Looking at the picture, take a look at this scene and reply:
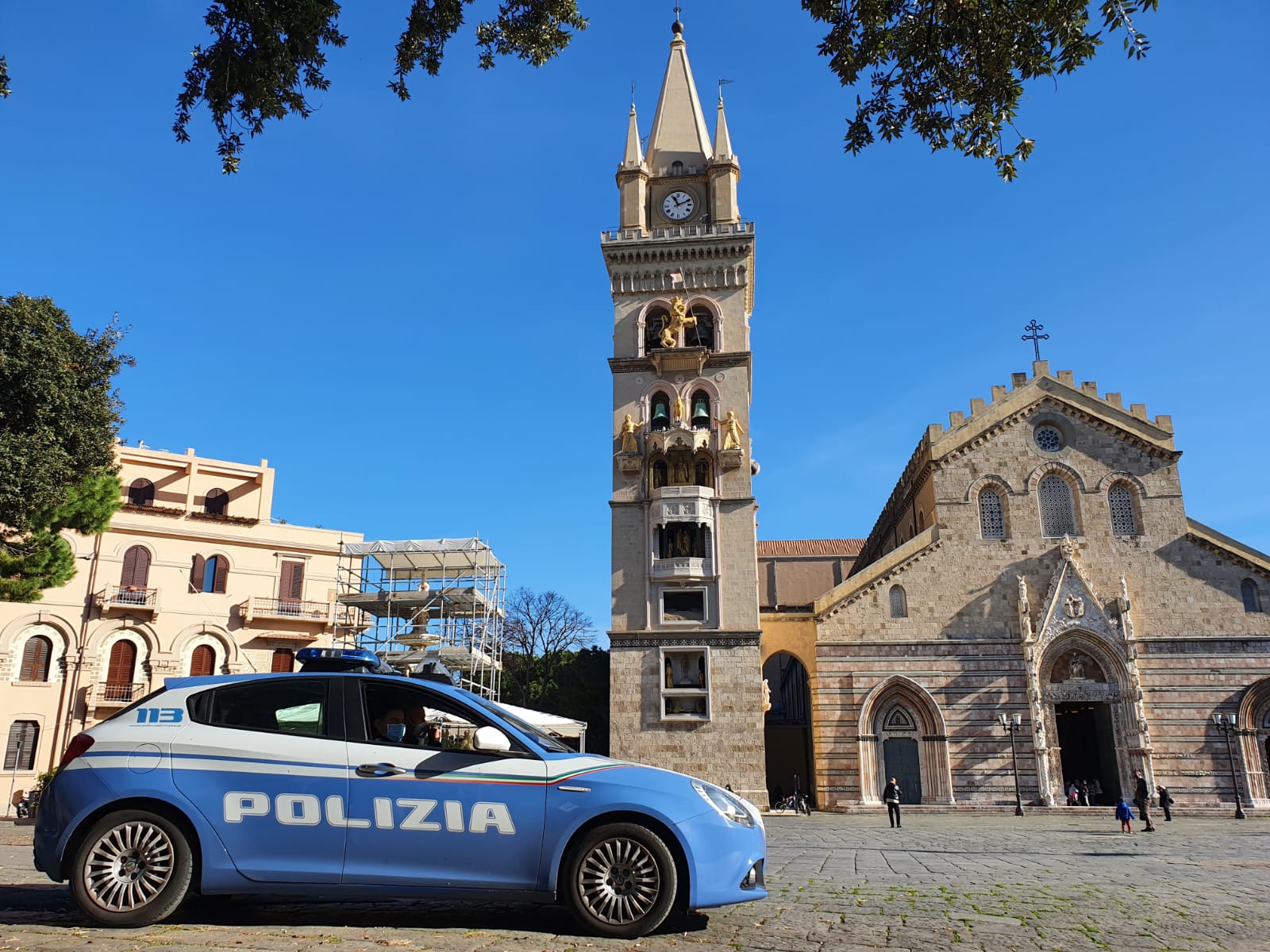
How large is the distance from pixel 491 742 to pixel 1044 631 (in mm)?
31721

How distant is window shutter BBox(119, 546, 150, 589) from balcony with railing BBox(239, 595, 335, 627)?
140 inches

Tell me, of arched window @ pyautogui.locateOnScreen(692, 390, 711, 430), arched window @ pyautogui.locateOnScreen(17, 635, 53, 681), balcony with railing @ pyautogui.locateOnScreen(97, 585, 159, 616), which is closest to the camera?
arched window @ pyautogui.locateOnScreen(17, 635, 53, 681)

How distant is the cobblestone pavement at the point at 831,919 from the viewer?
5645 millimetres

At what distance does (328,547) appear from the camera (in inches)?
1454

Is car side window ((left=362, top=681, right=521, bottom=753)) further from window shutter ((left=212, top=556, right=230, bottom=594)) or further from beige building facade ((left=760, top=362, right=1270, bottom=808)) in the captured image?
window shutter ((left=212, top=556, right=230, bottom=594))

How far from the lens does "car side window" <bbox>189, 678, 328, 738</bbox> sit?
6609mm

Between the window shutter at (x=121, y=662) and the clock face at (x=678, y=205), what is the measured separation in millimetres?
27032

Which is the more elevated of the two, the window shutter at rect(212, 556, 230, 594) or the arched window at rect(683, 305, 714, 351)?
the arched window at rect(683, 305, 714, 351)

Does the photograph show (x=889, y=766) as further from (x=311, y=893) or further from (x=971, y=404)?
(x=311, y=893)

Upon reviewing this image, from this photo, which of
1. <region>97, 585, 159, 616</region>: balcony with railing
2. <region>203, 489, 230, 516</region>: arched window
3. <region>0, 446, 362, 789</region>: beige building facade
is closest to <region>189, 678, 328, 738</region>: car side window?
<region>0, 446, 362, 789</region>: beige building facade

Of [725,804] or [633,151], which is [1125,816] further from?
[633,151]

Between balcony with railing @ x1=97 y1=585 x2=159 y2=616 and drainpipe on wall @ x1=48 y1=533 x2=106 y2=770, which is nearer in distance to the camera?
drainpipe on wall @ x1=48 y1=533 x2=106 y2=770

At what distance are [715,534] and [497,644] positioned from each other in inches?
387

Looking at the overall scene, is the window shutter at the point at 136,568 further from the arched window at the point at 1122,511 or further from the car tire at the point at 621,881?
the arched window at the point at 1122,511
